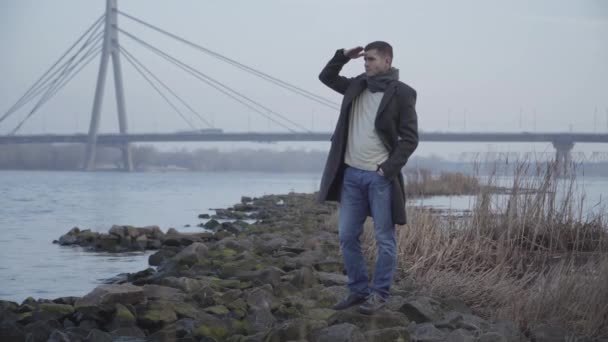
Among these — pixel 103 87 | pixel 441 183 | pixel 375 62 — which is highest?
pixel 103 87

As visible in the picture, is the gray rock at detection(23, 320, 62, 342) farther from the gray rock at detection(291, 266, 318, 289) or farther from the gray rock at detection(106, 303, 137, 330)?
the gray rock at detection(291, 266, 318, 289)

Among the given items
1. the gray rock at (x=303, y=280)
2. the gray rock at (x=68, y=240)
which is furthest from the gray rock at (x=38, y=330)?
the gray rock at (x=68, y=240)

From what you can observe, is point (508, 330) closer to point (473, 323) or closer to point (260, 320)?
point (473, 323)

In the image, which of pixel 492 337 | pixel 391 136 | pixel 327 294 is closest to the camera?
pixel 492 337

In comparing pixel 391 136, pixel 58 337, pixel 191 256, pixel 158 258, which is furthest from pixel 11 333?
pixel 158 258

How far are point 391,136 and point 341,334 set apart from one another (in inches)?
38.7

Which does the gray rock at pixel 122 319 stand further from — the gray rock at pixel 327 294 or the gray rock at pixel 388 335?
the gray rock at pixel 388 335

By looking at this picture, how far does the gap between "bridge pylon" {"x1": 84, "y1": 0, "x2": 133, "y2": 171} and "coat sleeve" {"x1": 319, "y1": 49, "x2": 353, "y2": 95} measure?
3559 cm

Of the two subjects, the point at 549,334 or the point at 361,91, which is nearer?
the point at 549,334

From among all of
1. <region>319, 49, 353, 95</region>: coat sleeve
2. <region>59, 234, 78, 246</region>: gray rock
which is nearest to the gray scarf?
<region>319, 49, 353, 95</region>: coat sleeve

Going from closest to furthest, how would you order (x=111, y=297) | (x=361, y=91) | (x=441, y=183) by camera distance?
(x=361, y=91)
(x=111, y=297)
(x=441, y=183)

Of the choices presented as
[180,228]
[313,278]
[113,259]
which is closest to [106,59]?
[180,228]

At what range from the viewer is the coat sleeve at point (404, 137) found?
366 centimetres

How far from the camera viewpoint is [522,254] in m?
5.71
